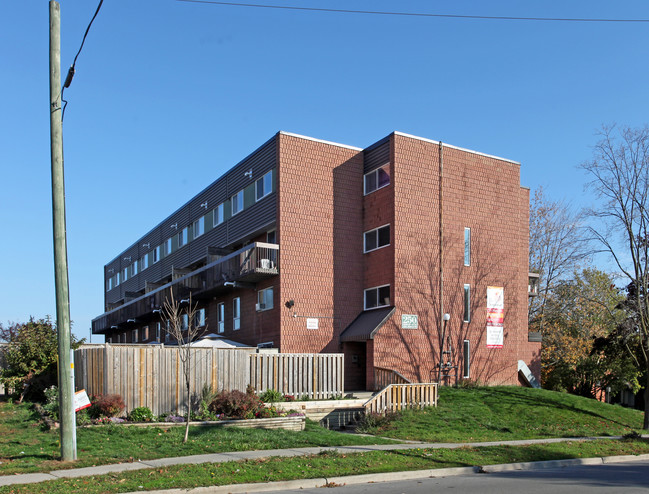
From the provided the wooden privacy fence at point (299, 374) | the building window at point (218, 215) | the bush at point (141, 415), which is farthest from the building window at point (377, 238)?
the bush at point (141, 415)

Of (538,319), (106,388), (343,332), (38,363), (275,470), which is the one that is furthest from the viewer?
(538,319)

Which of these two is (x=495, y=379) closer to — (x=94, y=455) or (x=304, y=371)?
(x=304, y=371)

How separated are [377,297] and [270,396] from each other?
9.64m

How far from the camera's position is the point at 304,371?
74.5ft

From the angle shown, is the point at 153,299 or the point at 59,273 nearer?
the point at 59,273

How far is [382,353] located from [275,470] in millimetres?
15307

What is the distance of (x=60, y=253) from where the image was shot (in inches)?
486

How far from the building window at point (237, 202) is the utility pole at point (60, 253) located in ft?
66.6

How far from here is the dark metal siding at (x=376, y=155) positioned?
28844mm

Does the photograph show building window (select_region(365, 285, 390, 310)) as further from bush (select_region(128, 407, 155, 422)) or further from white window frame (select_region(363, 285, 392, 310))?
bush (select_region(128, 407, 155, 422))

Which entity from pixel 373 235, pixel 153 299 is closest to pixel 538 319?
pixel 373 235

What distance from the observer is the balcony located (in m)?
27.9

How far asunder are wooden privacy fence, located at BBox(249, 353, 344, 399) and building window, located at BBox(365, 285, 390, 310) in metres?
5.16

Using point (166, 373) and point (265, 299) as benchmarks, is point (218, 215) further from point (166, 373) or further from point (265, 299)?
point (166, 373)
